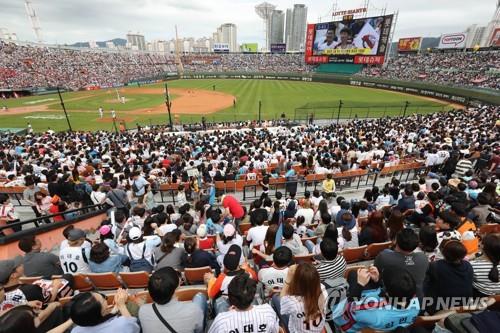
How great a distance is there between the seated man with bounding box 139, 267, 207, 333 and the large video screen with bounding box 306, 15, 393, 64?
2780 inches

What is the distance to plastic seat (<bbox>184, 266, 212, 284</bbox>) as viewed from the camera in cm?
455

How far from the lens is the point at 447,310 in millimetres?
3369

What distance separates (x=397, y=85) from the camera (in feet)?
166

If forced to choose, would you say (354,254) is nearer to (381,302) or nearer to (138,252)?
(381,302)

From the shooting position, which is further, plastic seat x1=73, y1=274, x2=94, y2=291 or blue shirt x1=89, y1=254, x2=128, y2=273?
blue shirt x1=89, y1=254, x2=128, y2=273

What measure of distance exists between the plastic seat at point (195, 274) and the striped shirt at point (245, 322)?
1827 millimetres

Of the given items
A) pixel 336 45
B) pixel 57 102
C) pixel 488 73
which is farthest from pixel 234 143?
pixel 336 45

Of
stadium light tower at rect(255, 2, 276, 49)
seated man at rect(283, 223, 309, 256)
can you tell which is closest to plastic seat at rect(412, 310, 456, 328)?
seated man at rect(283, 223, 309, 256)

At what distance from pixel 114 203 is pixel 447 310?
870 centimetres

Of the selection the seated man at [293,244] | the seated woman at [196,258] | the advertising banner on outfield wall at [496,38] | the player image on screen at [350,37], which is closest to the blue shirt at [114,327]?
the seated woman at [196,258]

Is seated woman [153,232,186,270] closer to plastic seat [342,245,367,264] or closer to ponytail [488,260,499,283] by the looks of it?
plastic seat [342,245,367,264]

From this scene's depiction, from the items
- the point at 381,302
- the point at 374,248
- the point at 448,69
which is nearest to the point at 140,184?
the point at 374,248

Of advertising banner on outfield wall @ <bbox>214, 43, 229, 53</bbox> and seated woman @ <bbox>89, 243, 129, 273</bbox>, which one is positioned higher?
advertising banner on outfield wall @ <bbox>214, 43, 229, 53</bbox>

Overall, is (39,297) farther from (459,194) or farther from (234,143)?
(234,143)
